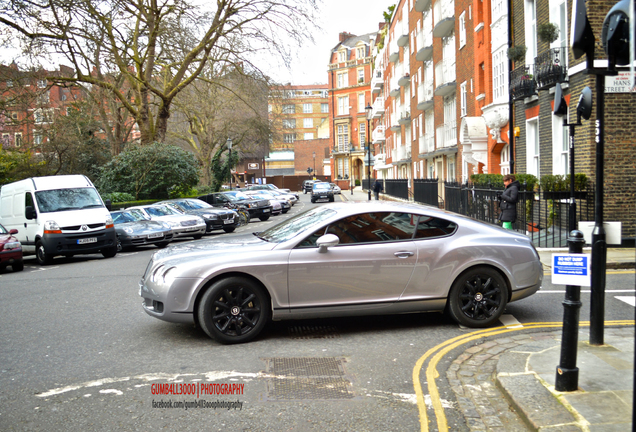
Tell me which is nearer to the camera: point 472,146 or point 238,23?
point 472,146

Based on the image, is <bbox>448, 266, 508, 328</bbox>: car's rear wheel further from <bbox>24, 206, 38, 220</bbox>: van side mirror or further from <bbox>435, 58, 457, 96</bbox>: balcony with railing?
<bbox>435, 58, 457, 96</bbox>: balcony with railing

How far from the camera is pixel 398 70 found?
53594 millimetres

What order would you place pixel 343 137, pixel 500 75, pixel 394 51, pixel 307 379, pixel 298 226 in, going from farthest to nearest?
pixel 343 137
pixel 394 51
pixel 500 75
pixel 298 226
pixel 307 379

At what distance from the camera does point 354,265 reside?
6.36 m

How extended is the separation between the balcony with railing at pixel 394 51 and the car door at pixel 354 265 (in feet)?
157

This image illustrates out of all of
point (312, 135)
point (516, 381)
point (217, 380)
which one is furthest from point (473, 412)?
point (312, 135)

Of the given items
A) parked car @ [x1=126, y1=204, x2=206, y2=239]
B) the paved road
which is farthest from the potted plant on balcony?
parked car @ [x1=126, y1=204, x2=206, y2=239]

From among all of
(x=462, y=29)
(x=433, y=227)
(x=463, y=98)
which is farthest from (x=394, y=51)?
(x=433, y=227)

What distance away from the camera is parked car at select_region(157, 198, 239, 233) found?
23.0m

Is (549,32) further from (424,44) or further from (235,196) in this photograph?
(424,44)

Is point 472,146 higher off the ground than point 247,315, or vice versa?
point 472,146

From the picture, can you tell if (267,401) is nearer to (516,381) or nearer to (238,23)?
(516,381)

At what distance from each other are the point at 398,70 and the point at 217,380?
169 feet

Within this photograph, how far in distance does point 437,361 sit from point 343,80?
97.3m
